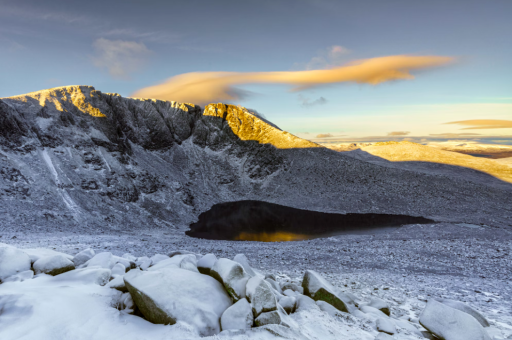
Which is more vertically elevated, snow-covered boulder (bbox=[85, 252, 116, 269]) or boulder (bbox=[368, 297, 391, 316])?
snow-covered boulder (bbox=[85, 252, 116, 269])

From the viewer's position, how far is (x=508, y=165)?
73.9 metres

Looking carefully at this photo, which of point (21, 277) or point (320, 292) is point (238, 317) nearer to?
point (320, 292)

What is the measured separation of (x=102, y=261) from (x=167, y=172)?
48989 millimetres

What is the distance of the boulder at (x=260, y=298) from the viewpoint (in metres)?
6.20

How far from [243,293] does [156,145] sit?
6288 centimetres

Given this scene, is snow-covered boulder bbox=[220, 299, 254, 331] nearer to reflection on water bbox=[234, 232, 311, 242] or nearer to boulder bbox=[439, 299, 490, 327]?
boulder bbox=[439, 299, 490, 327]

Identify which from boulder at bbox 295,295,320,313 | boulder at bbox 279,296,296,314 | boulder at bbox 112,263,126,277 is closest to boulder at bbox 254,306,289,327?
boulder at bbox 279,296,296,314

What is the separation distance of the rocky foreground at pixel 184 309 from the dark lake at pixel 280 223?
24202 mm

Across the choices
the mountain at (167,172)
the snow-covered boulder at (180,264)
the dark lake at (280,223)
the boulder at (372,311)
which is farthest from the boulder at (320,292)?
the mountain at (167,172)

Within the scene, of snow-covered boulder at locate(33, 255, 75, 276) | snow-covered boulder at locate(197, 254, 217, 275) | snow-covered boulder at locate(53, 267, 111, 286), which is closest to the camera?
snow-covered boulder at locate(53, 267, 111, 286)

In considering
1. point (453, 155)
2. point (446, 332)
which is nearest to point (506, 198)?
point (453, 155)

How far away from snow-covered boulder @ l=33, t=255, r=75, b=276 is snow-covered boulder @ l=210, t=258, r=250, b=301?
4792mm

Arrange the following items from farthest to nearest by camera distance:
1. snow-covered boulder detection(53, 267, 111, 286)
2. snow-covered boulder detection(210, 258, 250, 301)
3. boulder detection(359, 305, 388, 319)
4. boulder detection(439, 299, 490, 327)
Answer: boulder detection(359, 305, 388, 319)
boulder detection(439, 299, 490, 327)
snow-covered boulder detection(53, 267, 111, 286)
snow-covered boulder detection(210, 258, 250, 301)

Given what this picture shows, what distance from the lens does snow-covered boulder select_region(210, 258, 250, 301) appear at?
23.1ft
